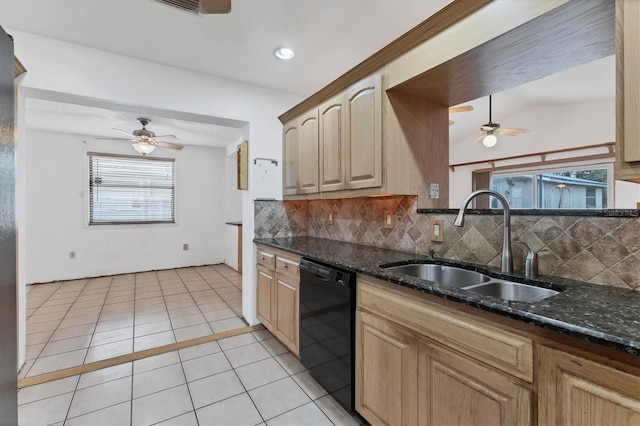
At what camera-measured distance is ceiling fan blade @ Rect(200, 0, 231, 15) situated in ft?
4.80

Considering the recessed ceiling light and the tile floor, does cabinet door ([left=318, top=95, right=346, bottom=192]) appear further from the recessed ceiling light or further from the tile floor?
the tile floor

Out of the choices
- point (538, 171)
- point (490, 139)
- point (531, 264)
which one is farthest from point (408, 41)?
point (538, 171)

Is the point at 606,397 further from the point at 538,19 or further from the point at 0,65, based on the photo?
the point at 0,65

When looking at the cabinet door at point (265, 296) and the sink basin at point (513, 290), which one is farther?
the cabinet door at point (265, 296)

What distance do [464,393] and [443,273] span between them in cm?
76

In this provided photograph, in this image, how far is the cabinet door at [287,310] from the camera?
7.19 ft

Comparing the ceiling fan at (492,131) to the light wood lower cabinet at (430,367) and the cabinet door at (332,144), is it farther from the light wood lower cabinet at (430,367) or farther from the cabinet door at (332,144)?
the light wood lower cabinet at (430,367)

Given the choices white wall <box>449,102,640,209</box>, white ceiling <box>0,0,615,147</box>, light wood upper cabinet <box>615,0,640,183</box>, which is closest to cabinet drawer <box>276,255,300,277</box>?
white ceiling <box>0,0,615,147</box>

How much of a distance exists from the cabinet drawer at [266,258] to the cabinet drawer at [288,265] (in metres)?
0.08

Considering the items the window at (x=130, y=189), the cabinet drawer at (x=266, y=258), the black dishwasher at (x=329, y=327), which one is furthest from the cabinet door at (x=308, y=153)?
the window at (x=130, y=189)

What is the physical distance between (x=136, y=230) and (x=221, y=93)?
369 cm

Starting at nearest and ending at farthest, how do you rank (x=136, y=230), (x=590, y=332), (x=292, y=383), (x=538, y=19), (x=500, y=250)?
1. (x=590, y=332)
2. (x=538, y=19)
3. (x=500, y=250)
4. (x=292, y=383)
5. (x=136, y=230)

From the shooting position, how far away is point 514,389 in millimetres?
921

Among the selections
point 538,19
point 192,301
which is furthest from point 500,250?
point 192,301
